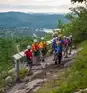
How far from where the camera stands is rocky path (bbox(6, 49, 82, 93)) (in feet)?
63.2

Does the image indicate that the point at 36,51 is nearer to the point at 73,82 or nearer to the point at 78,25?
the point at 73,82

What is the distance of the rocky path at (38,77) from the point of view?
19.2 m

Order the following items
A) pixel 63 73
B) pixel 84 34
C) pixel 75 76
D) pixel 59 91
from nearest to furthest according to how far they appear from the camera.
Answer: pixel 59 91 → pixel 75 76 → pixel 63 73 → pixel 84 34

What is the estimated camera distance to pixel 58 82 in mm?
18953

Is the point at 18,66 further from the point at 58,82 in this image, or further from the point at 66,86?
the point at 66,86

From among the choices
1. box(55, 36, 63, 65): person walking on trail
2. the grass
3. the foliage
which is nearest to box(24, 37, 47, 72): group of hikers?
box(55, 36, 63, 65): person walking on trail

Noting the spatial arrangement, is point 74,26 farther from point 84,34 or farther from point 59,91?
point 59,91

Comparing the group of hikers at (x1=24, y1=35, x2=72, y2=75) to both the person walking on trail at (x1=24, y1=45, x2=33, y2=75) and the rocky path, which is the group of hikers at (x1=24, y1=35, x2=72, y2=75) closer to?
the person walking on trail at (x1=24, y1=45, x2=33, y2=75)

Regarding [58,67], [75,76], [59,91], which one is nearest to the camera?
[59,91]

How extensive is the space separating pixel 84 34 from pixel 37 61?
13.8m

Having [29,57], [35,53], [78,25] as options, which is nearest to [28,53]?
[29,57]

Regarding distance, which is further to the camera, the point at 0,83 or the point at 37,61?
the point at 37,61

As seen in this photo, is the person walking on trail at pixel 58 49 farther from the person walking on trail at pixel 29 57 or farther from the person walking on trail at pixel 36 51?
the person walking on trail at pixel 29 57

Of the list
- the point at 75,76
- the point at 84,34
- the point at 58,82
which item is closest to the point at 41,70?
the point at 58,82
